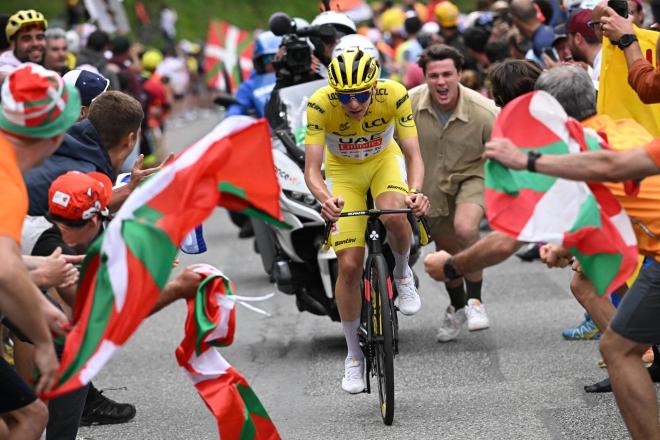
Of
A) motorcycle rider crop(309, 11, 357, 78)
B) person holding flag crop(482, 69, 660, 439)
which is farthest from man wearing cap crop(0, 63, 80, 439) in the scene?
motorcycle rider crop(309, 11, 357, 78)

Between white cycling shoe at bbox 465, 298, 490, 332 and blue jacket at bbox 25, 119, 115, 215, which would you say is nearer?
blue jacket at bbox 25, 119, 115, 215

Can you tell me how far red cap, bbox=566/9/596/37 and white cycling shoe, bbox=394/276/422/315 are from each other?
2403 millimetres

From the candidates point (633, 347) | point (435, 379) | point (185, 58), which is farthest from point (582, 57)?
point (185, 58)

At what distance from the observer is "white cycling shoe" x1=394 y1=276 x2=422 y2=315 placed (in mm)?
8742

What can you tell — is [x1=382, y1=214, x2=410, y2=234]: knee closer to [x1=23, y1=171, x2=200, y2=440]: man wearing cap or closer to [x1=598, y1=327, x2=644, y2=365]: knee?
[x1=23, y1=171, x2=200, y2=440]: man wearing cap

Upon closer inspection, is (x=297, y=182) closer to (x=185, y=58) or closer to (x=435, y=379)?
(x=435, y=379)

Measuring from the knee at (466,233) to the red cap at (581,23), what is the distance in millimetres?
1650

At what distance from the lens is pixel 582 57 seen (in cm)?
1007

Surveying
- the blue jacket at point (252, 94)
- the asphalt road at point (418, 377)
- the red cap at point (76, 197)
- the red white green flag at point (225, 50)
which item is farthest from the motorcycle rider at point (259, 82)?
the red cap at point (76, 197)

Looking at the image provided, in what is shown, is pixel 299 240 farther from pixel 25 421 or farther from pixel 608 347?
pixel 25 421

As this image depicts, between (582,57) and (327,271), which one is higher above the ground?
(582,57)

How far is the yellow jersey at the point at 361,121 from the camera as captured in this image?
8508mm

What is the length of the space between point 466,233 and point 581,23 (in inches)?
68.5

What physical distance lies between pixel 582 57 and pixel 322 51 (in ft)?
7.18
